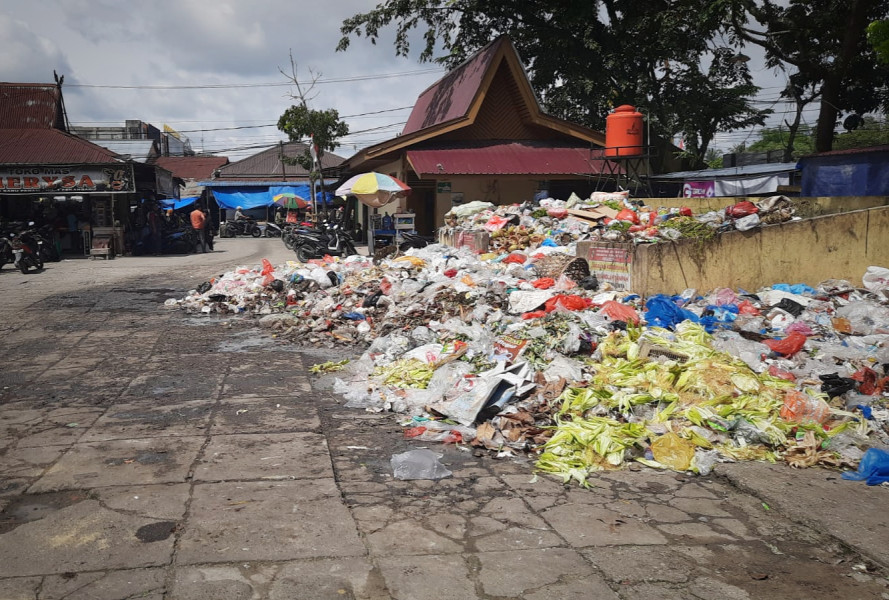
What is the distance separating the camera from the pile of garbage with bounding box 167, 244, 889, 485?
4.27 meters

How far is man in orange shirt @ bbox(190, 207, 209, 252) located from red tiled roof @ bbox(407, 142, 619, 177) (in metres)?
8.95

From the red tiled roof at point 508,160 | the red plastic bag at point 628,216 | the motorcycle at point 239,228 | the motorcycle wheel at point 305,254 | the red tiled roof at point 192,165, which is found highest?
the red tiled roof at point 192,165

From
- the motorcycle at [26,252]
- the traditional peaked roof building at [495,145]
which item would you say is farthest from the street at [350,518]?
the traditional peaked roof building at [495,145]

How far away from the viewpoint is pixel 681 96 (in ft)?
68.6

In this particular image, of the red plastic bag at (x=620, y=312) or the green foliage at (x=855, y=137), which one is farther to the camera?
the green foliage at (x=855, y=137)

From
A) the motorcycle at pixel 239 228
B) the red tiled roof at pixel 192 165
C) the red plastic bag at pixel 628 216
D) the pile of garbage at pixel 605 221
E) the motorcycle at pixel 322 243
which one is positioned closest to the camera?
the pile of garbage at pixel 605 221

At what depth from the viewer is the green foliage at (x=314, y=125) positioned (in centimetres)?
2462

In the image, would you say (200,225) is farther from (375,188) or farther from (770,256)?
(770,256)

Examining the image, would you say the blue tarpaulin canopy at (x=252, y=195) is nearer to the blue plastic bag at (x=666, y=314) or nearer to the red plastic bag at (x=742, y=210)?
the red plastic bag at (x=742, y=210)

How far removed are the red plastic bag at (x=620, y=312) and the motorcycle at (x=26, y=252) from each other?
45.0ft

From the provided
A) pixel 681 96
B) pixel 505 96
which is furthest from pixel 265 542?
pixel 681 96

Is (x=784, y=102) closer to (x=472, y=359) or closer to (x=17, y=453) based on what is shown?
(x=472, y=359)

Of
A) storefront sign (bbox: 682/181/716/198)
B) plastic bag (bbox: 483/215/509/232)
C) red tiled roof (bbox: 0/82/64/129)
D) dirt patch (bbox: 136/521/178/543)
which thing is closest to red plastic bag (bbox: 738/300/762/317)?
plastic bag (bbox: 483/215/509/232)

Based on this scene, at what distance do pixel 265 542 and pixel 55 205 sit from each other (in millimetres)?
22259
